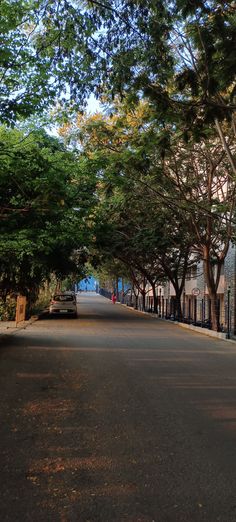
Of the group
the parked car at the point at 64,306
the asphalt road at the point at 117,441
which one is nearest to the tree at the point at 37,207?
the parked car at the point at 64,306

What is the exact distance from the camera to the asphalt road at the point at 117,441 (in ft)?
13.7

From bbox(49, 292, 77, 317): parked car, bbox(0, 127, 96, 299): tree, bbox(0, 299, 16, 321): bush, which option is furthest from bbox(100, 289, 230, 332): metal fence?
bbox(0, 299, 16, 321): bush

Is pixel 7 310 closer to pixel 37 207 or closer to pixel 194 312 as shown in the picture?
pixel 194 312


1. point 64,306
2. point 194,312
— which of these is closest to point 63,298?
point 64,306

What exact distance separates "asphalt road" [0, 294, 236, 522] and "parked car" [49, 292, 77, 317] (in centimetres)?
2153

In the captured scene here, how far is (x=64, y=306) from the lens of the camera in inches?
1344

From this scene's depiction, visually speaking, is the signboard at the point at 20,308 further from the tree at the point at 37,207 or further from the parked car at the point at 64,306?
the parked car at the point at 64,306

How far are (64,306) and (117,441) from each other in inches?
1116

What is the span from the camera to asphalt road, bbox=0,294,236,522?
4176 millimetres

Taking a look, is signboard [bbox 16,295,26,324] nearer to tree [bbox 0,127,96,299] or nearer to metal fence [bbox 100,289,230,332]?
tree [bbox 0,127,96,299]

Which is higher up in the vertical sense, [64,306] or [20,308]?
[64,306]

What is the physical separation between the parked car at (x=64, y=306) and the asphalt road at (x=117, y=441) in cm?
2153

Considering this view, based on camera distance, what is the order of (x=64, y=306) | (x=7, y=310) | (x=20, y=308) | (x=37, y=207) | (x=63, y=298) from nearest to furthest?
(x=37, y=207)
(x=20, y=308)
(x=7, y=310)
(x=64, y=306)
(x=63, y=298)

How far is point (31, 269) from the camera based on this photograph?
81.5 ft
